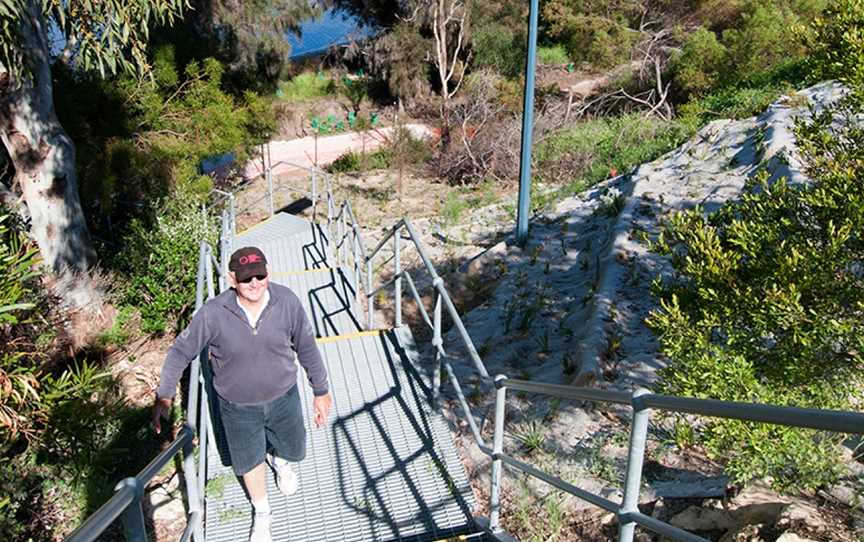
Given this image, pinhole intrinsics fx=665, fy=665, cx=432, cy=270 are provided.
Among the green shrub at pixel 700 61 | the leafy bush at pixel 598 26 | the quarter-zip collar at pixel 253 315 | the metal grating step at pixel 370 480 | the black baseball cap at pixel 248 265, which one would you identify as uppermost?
the leafy bush at pixel 598 26

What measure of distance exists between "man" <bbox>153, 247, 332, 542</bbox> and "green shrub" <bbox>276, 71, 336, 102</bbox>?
80.8ft

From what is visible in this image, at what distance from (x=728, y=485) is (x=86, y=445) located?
3.86 m

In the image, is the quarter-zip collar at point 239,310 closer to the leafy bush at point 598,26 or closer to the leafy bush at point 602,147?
the leafy bush at point 602,147

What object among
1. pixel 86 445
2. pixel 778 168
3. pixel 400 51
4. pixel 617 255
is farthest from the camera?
pixel 400 51

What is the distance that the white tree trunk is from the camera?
784 cm

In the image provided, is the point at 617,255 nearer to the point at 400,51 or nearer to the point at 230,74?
the point at 230,74

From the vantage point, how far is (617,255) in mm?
7488

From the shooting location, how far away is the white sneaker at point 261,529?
131 inches

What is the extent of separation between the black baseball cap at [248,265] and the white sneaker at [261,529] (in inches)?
50.1

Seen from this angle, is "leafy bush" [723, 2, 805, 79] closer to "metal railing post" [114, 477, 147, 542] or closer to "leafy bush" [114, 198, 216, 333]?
"leafy bush" [114, 198, 216, 333]

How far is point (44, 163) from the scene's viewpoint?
8.26m

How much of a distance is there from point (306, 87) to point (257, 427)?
84.4ft

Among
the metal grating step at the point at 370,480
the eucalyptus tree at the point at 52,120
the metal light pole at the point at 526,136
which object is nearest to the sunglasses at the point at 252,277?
the metal grating step at the point at 370,480

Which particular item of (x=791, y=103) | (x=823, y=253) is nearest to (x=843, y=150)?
(x=823, y=253)
